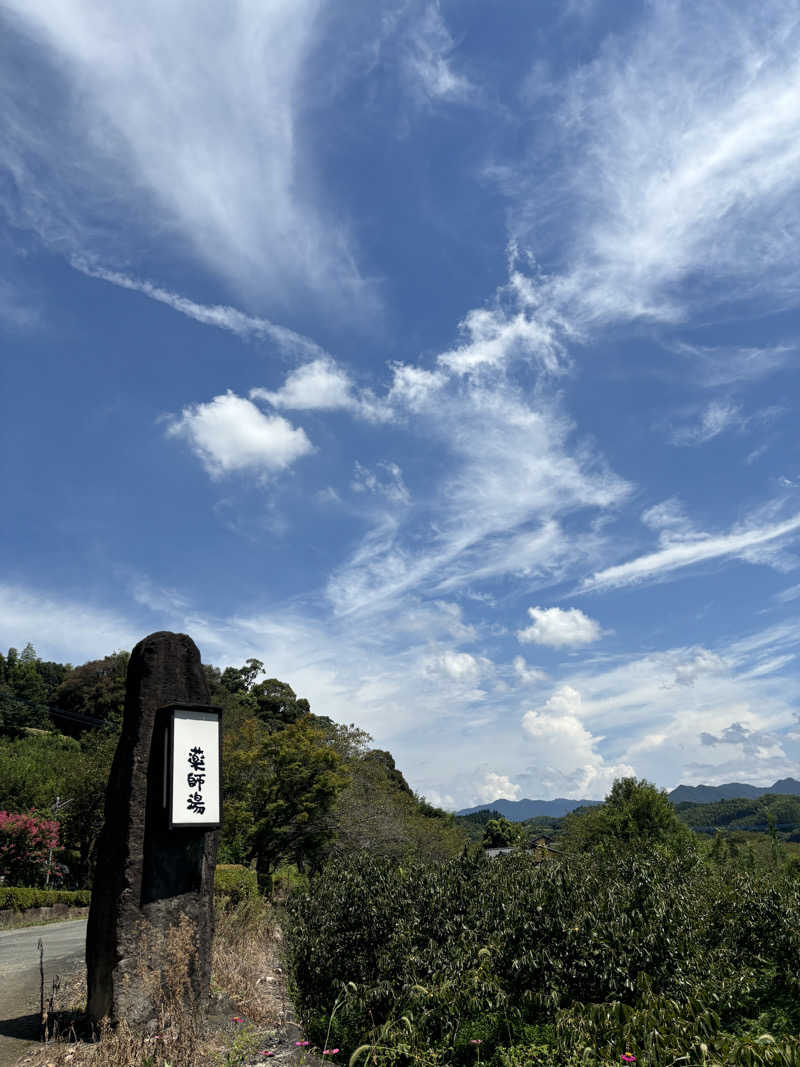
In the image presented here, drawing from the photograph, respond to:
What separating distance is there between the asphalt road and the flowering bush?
22.4 feet

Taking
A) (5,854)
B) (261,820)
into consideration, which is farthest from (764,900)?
(5,854)

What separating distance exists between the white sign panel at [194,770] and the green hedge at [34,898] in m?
15.4

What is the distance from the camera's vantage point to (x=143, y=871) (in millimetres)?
5438

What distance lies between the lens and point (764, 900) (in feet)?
20.1

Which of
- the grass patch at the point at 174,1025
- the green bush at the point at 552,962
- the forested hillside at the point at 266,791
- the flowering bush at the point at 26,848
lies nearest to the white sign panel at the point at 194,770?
the grass patch at the point at 174,1025

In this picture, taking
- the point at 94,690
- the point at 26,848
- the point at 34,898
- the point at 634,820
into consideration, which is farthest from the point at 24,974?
the point at 94,690

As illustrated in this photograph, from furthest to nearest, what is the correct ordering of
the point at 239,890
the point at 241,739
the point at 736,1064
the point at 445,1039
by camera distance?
the point at 241,739
the point at 239,890
the point at 445,1039
the point at 736,1064

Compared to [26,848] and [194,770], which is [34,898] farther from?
[194,770]

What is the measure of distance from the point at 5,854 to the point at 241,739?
8.84 meters

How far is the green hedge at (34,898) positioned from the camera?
55.4 ft

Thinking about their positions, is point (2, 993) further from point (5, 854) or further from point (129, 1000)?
point (5, 854)

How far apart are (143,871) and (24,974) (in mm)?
4239

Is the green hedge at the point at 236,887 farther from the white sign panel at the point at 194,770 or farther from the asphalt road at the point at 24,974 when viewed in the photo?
the white sign panel at the point at 194,770

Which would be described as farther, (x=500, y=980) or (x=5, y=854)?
(x=5, y=854)
